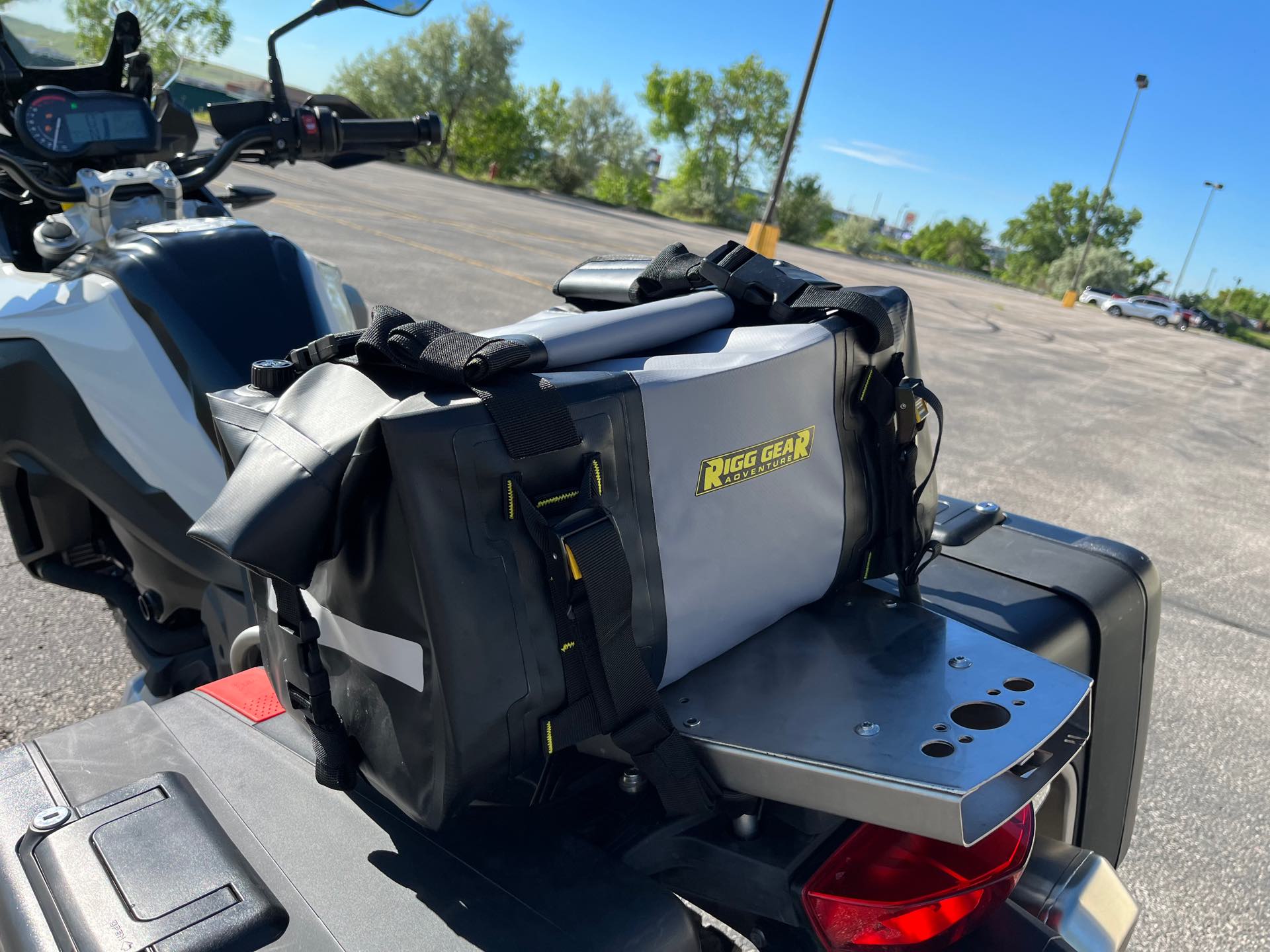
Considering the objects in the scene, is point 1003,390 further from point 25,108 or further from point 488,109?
point 488,109

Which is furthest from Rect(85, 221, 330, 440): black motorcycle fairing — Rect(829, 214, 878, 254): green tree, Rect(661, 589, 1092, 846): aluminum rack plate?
Rect(829, 214, 878, 254): green tree

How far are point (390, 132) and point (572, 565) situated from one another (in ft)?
7.25

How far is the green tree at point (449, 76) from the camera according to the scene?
41.9m

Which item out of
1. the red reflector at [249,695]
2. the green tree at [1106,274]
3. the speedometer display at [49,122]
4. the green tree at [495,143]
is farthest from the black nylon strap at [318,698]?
the green tree at [1106,274]

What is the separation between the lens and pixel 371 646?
1.05m

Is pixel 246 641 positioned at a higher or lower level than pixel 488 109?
lower

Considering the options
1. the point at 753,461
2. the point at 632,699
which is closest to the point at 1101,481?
the point at 753,461

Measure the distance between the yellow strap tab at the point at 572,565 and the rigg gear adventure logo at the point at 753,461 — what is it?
26 cm

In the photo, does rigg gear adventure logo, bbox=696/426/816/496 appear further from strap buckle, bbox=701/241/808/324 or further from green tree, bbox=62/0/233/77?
green tree, bbox=62/0/233/77

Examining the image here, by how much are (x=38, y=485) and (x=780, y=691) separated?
1.96 metres

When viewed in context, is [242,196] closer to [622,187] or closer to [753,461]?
[753,461]

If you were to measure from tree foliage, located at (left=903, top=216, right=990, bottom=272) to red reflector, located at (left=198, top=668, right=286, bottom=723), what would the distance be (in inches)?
2914

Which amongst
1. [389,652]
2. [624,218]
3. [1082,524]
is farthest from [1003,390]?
[624,218]

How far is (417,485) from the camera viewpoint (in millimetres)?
931
